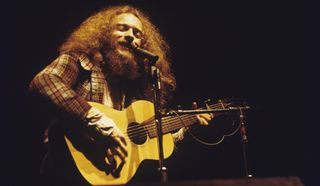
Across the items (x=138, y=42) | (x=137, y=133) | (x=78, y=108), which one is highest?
(x=138, y=42)

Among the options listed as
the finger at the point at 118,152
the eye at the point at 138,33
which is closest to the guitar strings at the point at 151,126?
the finger at the point at 118,152

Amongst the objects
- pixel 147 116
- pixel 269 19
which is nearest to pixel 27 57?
pixel 147 116

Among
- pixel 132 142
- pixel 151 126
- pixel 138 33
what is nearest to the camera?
pixel 132 142

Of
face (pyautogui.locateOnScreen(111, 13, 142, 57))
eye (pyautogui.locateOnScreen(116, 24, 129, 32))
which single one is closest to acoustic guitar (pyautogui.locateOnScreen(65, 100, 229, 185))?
face (pyautogui.locateOnScreen(111, 13, 142, 57))

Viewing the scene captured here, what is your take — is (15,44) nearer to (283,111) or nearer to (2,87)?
(2,87)

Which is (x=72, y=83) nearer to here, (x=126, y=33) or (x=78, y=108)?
(x=78, y=108)

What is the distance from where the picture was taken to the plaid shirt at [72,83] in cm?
262

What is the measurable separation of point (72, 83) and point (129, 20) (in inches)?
28.8

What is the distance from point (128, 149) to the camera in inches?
104

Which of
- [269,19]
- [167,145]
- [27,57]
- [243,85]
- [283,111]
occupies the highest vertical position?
[269,19]

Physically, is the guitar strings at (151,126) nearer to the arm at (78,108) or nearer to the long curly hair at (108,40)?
the arm at (78,108)

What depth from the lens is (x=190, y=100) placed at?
3.30m

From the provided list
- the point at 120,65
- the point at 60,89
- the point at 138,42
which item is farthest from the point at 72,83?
the point at 138,42

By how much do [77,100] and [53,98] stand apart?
0.50 ft
